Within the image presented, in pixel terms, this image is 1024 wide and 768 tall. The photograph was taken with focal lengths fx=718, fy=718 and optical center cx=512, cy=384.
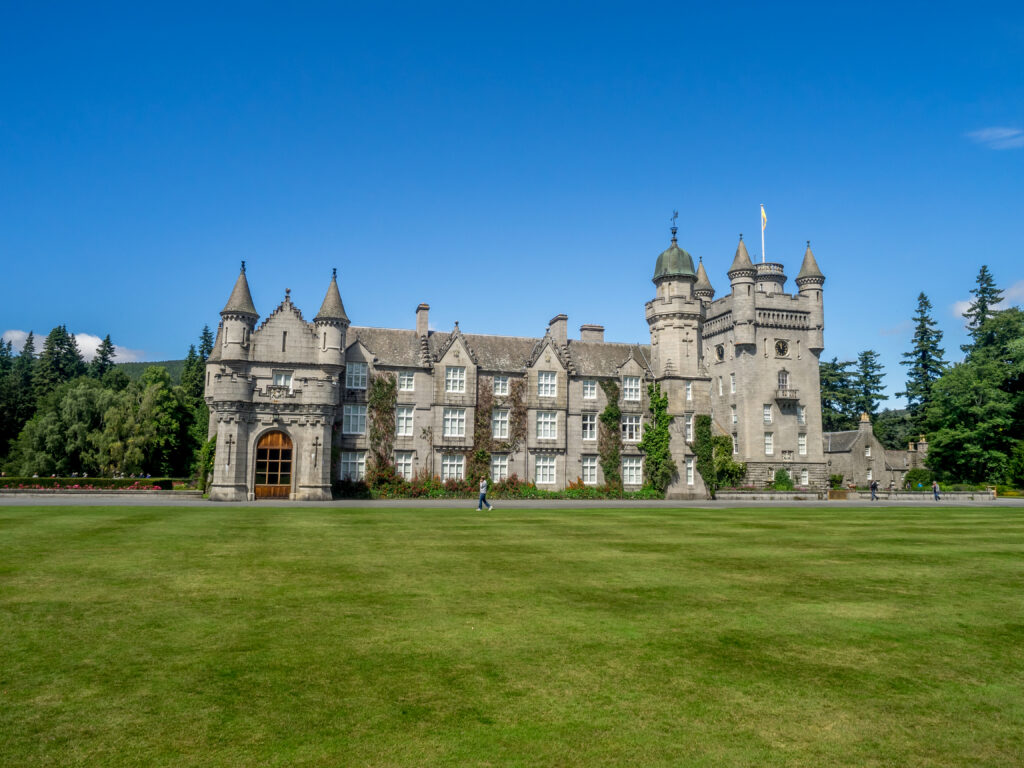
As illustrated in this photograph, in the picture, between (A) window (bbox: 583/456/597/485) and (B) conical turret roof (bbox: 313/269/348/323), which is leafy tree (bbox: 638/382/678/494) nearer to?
(A) window (bbox: 583/456/597/485)

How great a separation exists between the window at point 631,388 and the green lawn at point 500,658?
123 feet

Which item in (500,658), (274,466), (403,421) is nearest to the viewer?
(500,658)

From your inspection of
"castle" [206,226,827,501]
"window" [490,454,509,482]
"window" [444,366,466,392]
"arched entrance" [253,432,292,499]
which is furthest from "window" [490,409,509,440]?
"arched entrance" [253,432,292,499]

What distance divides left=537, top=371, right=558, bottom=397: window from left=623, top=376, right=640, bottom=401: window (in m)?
5.59

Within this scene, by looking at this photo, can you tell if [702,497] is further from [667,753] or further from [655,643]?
[667,753]

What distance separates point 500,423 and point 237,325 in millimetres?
18861

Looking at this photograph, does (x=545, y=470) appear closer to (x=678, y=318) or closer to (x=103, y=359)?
(x=678, y=318)

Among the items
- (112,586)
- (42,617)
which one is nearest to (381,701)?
(42,617)

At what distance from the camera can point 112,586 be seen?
12.1 metres

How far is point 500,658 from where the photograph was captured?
336 inches

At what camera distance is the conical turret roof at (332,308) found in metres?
46.3

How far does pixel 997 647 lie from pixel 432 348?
44723 millimetres

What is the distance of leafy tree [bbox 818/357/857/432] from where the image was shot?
8925 centimetres

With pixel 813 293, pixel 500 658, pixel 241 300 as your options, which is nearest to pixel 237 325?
pixel 241 300
